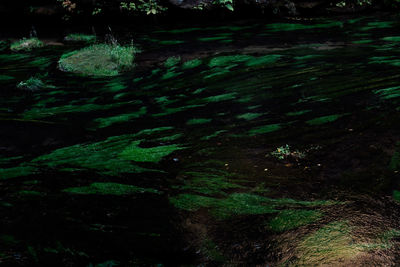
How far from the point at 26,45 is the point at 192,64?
6955 mm

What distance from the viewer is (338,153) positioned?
12.8ft

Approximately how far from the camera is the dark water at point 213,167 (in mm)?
2705

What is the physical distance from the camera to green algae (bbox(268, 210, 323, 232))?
A: 2.86 m

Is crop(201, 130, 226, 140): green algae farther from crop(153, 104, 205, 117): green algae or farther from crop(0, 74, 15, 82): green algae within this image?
crop(0, 74, 15, 82): green algae

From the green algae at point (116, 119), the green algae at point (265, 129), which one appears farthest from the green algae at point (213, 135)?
the green algae at point (116, 119)

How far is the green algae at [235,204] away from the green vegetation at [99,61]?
6.88m

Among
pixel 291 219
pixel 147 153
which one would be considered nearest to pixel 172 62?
pixel 147 153

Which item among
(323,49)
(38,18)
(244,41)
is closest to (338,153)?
(323,49)

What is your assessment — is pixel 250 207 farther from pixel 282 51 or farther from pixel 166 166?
pixel 282 51

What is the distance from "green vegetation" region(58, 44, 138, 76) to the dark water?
1245mm

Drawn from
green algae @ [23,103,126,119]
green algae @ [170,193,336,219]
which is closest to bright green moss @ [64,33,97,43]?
green algae @ [23,103,126,119]

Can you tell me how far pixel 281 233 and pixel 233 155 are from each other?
156cm

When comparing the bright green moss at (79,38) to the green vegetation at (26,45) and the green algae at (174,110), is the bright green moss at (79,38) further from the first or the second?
the green algae at (174,110)

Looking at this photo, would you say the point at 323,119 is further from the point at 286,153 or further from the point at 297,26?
the point at 297,26
